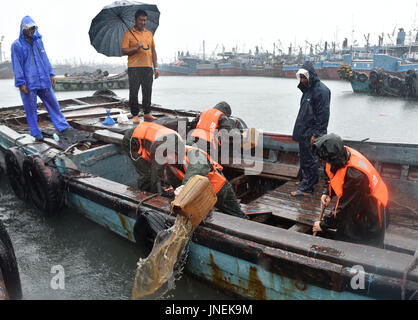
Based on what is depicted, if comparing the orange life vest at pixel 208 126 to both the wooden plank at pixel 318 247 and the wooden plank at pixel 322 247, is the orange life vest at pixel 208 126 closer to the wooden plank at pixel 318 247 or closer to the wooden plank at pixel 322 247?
the wooden plank at pixel 318 247

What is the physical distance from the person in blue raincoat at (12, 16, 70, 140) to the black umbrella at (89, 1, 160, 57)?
857mm

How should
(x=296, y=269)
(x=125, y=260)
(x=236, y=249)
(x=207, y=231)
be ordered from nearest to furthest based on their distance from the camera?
(x=296, y=269), (x=236, y=249), (x=207, y=231), (x=125, y=260)

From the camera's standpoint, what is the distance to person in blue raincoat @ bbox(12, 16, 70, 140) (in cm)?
496

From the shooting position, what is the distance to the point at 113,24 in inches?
217

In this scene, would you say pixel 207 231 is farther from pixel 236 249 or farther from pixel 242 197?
pixel 242 197

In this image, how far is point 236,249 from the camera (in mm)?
2635

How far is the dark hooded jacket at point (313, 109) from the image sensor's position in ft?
12.5

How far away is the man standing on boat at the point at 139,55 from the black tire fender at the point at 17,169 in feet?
6.34

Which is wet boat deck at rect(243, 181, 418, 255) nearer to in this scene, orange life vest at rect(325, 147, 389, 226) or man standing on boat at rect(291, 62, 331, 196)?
man standing on boat at rect(291, 62, 331, 196)

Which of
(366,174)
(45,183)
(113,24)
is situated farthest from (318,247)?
(113,24)

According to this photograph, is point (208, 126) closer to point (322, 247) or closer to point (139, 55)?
point (139, 55)

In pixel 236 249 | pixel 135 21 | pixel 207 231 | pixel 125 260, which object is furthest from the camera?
pixel 135 21
